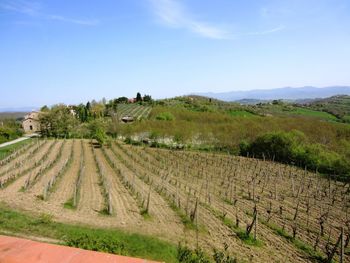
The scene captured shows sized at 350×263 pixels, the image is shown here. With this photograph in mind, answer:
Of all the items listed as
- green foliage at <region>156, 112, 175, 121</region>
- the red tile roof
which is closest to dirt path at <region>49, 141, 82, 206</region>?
the red tile roof

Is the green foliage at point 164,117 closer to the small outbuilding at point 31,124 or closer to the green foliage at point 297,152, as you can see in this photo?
the green foliage at point 297,152

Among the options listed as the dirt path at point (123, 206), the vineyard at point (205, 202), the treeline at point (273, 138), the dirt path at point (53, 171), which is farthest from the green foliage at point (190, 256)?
the treeline at point (273, 138)

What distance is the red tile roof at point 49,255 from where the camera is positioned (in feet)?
6.48

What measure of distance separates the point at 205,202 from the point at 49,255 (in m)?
18.6

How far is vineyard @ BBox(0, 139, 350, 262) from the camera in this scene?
14.3 meters

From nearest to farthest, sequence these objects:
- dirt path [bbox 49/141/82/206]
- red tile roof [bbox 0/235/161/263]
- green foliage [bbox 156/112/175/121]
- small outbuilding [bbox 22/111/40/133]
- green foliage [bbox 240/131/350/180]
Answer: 1. red tile roof [bbox 0/235/161/263]
2. dirt path [bbox 49/141/82/206]
3. green foliage [bbox 240/131/350/180]
4. green foliage [bbox 156/112/175/121]
5. small outbuilding [bbox 22/111/40/133]

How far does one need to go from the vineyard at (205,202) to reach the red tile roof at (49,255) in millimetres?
11489

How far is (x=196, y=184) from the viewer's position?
25719 mm

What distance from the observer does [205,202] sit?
20.0 m

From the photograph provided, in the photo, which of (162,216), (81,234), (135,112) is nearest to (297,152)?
(162,216)

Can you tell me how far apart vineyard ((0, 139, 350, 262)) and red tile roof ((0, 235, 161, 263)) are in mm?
11489

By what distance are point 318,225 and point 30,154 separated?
32.3 meters

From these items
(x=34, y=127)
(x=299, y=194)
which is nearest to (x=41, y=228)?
(x=299, y=194)

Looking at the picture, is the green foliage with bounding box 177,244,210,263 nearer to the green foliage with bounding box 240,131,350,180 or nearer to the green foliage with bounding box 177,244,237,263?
the green foliage with bounding box 177,244,237,263
